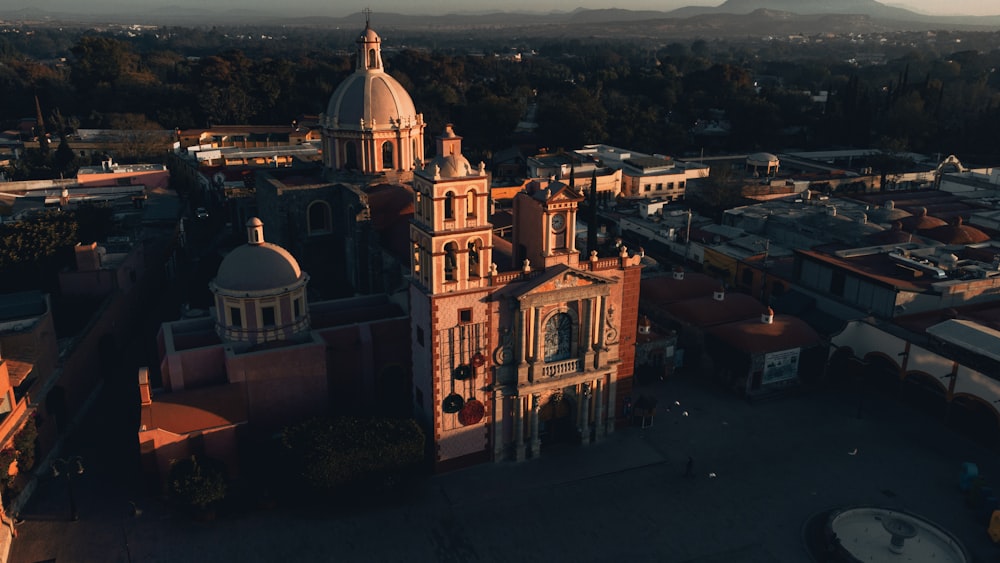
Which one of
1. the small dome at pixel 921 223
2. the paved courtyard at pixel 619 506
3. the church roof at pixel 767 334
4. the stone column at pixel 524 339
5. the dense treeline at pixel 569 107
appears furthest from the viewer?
the dense treeline at pixel 569 107

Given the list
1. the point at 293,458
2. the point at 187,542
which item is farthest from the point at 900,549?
the point at 187,542

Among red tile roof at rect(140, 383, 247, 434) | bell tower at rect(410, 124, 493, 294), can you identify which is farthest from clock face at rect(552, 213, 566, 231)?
red tile roof at rect(140, 383, 247, 434)

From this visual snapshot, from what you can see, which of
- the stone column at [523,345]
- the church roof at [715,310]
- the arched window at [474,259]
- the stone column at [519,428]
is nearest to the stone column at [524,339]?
the stone column at [523,345]

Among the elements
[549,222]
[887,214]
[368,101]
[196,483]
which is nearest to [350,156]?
[368,101]

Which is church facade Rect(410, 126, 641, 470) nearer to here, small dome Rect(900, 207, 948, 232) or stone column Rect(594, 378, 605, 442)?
stone column Rect(594, 378, 605, 442)

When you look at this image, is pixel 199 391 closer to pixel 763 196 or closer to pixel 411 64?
pixel 763 196

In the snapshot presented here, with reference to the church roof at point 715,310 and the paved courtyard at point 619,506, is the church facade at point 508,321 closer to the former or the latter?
the paved courtyard at point 619,506
